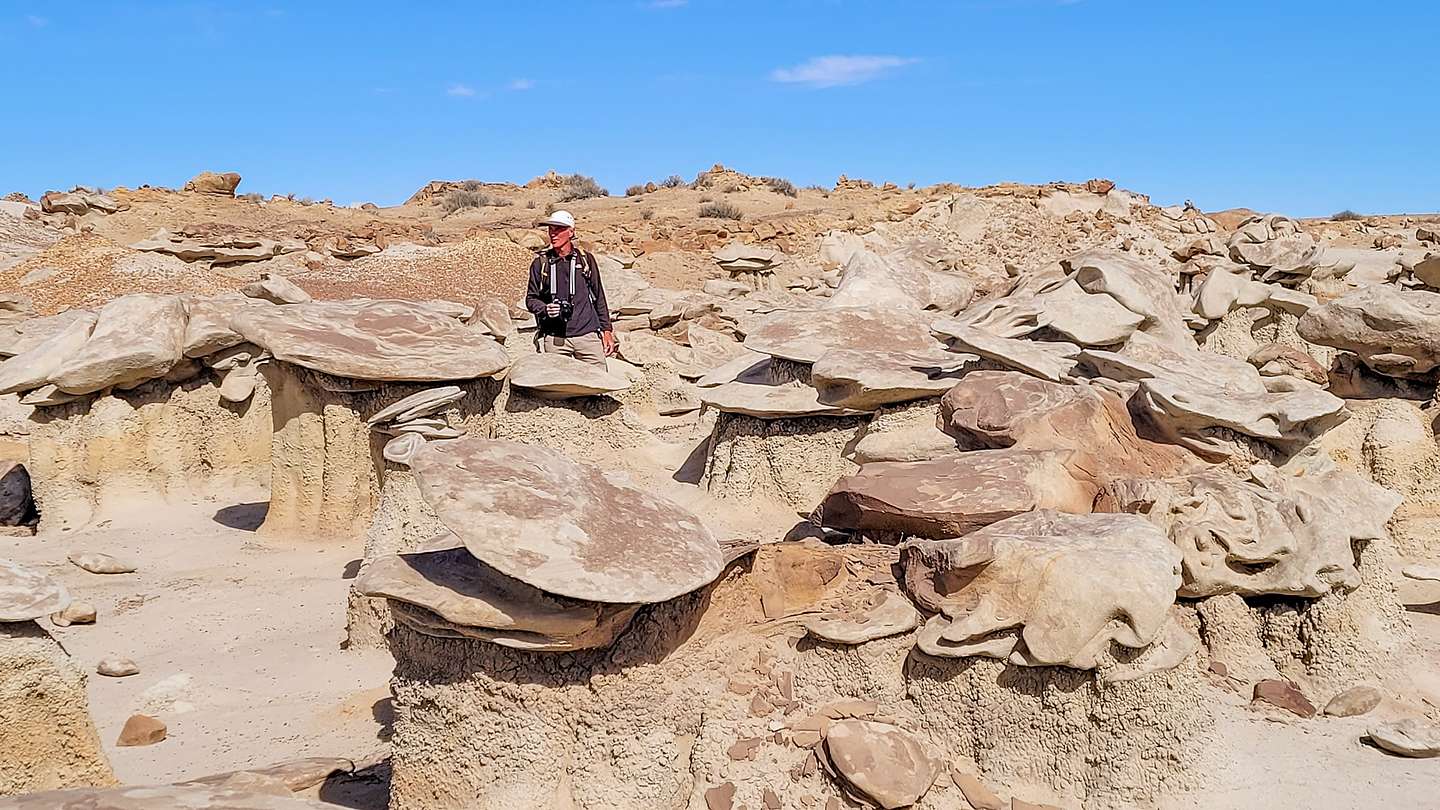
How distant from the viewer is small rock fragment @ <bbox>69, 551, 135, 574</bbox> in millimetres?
6945

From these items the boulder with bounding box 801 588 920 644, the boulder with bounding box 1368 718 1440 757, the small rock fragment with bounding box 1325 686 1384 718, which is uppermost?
the boulder with bounding box 801 588 920 644

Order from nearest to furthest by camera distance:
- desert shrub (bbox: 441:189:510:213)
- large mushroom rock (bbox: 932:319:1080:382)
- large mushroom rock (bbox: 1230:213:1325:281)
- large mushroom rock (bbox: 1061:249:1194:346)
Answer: large mushroom rock (bbox: 932:319:1080:382) → large mushroom rock (bbox: 1061:249:1194:346) → large mushroom rock (bbox: 1230:213:1325:281) → desert shrub (bbox: 441:189:510:213)

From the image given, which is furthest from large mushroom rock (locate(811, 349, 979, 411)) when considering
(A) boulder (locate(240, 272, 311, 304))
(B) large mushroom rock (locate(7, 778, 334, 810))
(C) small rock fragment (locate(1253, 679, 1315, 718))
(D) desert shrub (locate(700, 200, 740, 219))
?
(D) desert shrub (locate(700, 200, 740, 219))

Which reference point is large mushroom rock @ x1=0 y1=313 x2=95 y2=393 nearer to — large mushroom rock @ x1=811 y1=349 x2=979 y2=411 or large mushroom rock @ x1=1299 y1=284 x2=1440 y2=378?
large mushroom rock @ x1=811 y1=349 x2=979 y2=411

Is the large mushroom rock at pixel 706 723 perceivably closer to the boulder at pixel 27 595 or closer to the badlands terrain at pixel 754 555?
the badlands terrain at pixel 754 555

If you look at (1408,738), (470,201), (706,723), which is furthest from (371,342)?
(470,201)

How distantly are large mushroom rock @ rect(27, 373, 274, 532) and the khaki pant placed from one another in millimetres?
2422

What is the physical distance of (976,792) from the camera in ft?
10.9

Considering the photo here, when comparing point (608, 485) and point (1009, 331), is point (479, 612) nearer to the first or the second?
point (608, 485)

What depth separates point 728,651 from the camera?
3660 mm

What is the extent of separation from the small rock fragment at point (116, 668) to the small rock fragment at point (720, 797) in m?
3.45

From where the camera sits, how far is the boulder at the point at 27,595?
3.52 metres

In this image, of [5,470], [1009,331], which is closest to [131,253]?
[5,470]

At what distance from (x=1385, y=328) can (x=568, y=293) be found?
16.9 feet
